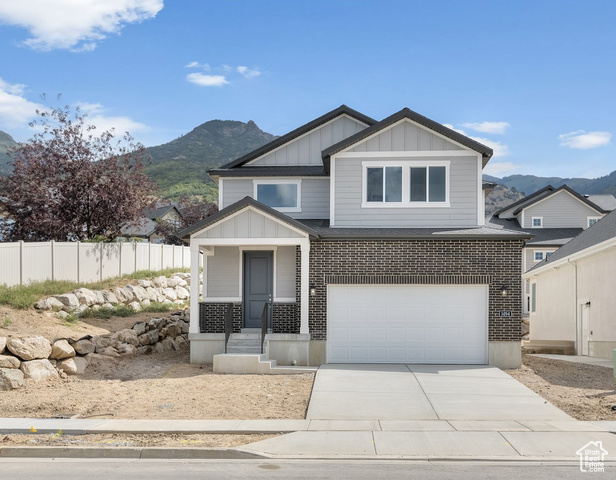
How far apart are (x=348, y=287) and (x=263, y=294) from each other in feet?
9.30

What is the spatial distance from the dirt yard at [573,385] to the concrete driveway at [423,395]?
0.40m

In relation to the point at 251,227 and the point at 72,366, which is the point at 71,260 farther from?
the point at 251,227

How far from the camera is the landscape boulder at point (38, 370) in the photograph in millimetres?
13969

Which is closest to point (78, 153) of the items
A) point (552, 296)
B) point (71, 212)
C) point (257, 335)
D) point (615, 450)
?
point (71, 212)

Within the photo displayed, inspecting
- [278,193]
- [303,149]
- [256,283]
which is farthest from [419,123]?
[256,283]

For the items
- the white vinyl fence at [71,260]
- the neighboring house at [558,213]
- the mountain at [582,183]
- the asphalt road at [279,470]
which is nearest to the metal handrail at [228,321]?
the asphalt road at [279,470]

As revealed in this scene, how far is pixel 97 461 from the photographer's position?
8594 mm

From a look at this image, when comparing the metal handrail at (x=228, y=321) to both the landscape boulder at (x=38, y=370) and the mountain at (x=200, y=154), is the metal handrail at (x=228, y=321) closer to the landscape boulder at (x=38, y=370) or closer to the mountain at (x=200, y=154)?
the landscape boulder at (x=38, y=370)

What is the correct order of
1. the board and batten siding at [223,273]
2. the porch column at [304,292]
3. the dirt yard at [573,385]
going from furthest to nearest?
the board and batten siding at [223,273], the porch column at [304,292], the dirt yard at [573,385]

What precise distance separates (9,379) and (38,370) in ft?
2.65

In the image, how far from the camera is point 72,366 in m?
14.8

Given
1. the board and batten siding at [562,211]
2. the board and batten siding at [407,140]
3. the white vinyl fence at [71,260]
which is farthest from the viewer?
the board and batten siding at [562,211]

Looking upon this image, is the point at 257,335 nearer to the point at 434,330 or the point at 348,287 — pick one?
the point at 348,287

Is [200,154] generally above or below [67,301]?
above
